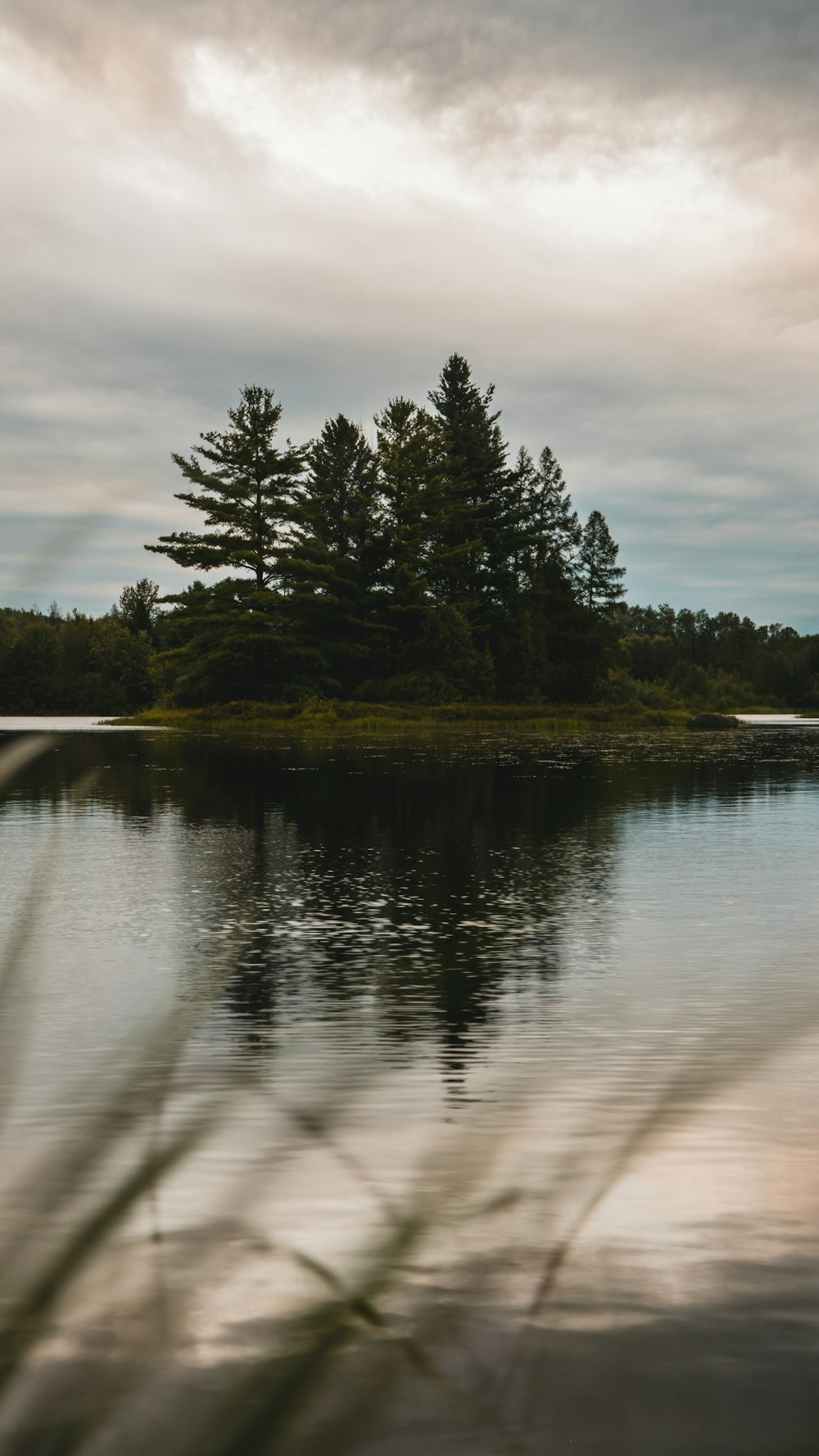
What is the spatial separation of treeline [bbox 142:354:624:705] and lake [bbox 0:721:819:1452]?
172 ft

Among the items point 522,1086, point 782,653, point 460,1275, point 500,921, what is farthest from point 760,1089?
point 782,653

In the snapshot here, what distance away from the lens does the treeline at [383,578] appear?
75.0 m

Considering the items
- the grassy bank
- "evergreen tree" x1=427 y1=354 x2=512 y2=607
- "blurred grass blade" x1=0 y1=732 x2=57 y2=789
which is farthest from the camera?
"evergreen tree" x1=427 y1=354 x2=512 y2=607

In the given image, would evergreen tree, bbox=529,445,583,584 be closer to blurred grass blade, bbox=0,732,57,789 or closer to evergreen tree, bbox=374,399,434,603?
evergreen tree, bbox=374,399,434,603

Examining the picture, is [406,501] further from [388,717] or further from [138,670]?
[138,670]

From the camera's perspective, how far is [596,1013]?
7.21 meters

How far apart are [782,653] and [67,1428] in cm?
20202

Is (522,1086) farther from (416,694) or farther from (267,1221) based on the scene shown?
(416,694)

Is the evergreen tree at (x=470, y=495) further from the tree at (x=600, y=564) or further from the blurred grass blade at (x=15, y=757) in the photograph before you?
the blurred grass blade at (x=15, y=757)

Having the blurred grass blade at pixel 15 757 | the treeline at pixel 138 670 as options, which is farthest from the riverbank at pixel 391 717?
the blurred grass blade at pixel 15 757

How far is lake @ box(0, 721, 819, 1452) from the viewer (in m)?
3.79

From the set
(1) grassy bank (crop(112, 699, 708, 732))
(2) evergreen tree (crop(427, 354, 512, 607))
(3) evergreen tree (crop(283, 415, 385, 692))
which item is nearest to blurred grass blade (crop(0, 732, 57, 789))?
(1) grassy bank (crop(112, 699, 708, 732))

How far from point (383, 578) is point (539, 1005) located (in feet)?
249

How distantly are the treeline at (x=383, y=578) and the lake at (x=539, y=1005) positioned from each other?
172 feet
